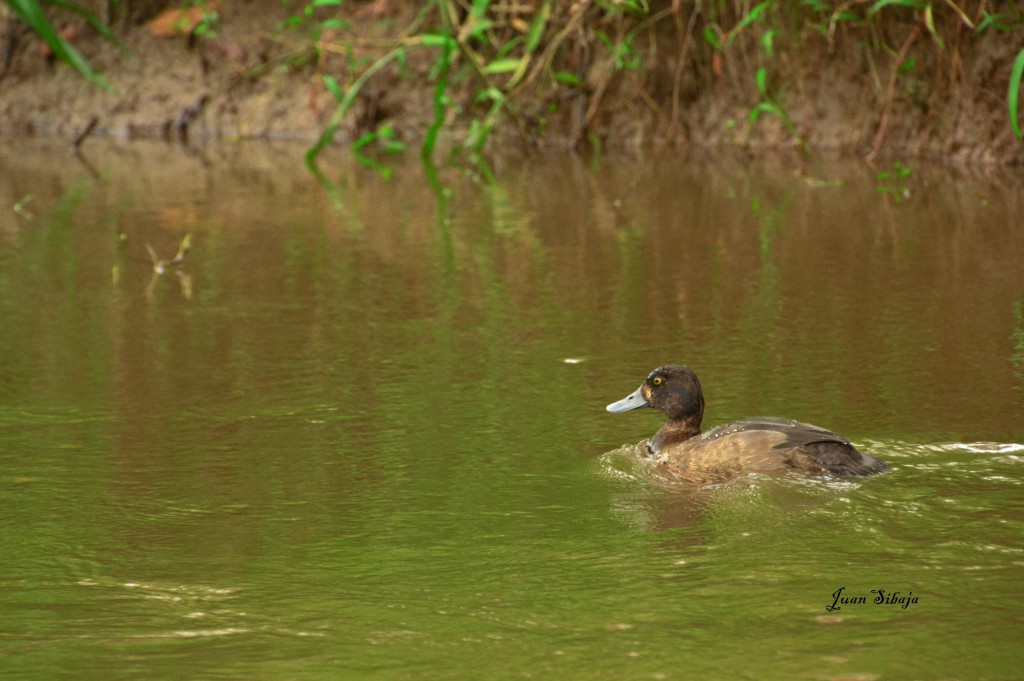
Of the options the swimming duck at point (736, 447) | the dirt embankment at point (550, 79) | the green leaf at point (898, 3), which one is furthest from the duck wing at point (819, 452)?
the green leaf at point (898, 3)

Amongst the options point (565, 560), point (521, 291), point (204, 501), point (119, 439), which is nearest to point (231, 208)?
point (521, 291)

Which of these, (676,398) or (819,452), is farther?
(676,398)

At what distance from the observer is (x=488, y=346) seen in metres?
5.96

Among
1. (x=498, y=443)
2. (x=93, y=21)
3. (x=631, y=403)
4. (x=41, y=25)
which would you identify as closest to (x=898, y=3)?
(x=631, y=403)

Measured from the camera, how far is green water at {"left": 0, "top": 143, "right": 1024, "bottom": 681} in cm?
315

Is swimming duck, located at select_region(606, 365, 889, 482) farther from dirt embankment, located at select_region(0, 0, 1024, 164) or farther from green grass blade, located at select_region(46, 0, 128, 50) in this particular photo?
Result: dirt embankment, located at select_region(0, 0, 1024, 164)

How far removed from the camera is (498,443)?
4645mm

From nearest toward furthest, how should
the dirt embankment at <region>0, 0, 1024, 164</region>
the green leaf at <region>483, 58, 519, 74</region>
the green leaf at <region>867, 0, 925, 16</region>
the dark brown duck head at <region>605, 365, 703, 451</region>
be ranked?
the dark brown duck head at <region>605, 365, 703, 451</region> < the green leaf at <region>867, 0, 925, 16</region> < the dirt embankment at <region>0, 0, 1024, 164</region> < the green leaf at <region>483, 58, 519, 74</region>

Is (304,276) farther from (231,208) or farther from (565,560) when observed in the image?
(565,560)

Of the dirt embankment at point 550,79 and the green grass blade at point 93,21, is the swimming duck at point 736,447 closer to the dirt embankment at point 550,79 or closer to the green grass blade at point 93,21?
the green grass blade at point 93,21

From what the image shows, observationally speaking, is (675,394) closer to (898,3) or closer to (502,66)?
(898,3)

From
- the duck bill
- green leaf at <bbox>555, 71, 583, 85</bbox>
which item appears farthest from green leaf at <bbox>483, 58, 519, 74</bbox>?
the duck bill

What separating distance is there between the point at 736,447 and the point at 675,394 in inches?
18.9

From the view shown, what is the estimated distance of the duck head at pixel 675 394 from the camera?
190 inches
